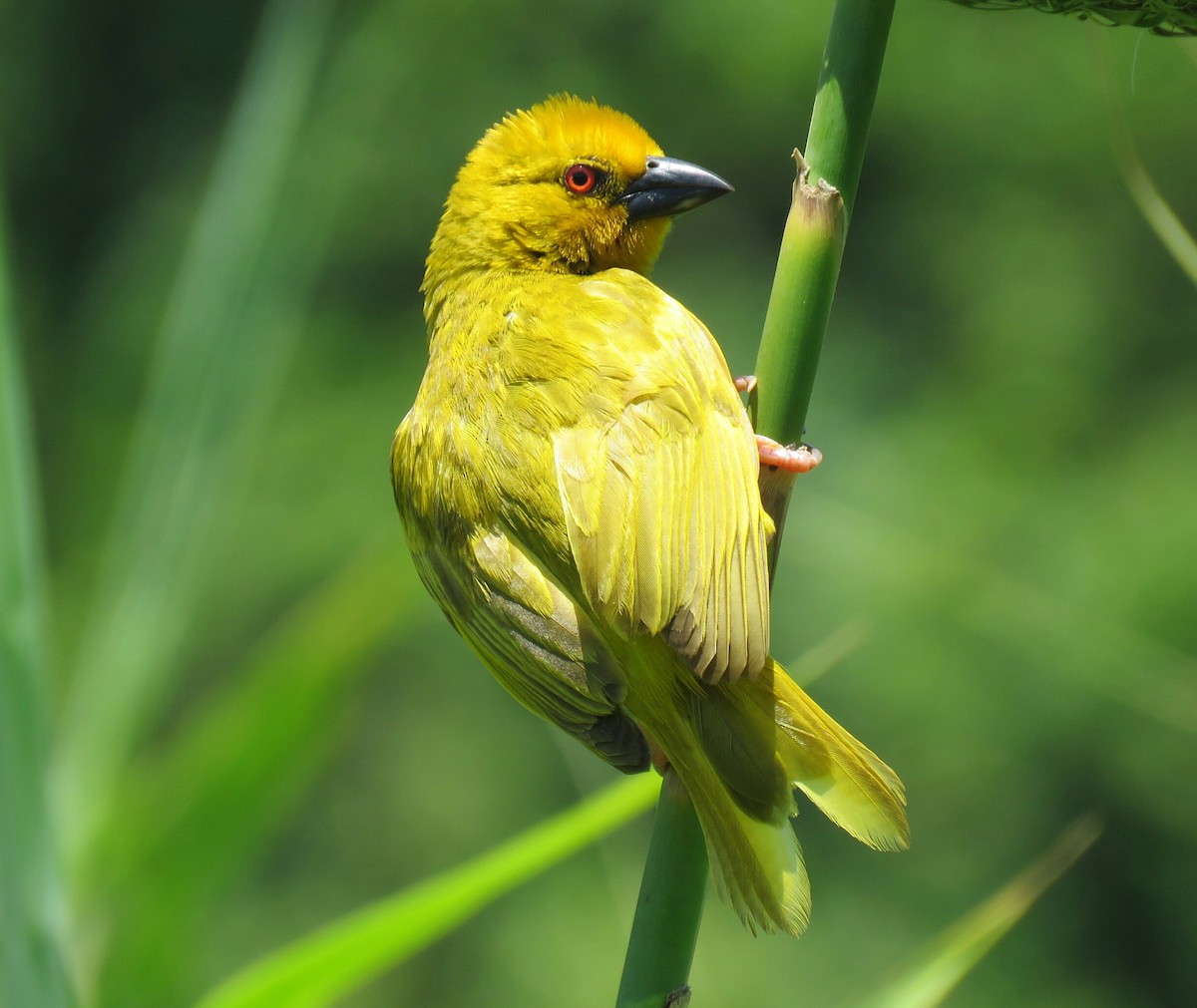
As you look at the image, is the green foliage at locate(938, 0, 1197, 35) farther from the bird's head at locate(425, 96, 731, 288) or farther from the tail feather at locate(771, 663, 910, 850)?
the bird's head at locate(425, 96, 731, 288)

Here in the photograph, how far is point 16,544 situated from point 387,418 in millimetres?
5698

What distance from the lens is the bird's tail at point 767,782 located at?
1.40 metres

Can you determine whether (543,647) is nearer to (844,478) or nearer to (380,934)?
(380,934)

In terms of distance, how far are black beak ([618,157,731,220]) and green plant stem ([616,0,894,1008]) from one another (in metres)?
0.87

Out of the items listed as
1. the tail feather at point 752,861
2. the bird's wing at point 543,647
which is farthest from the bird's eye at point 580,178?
the tail feather at point 752,861

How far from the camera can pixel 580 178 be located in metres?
2.08

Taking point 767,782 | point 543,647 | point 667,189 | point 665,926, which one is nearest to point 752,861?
point 767,782

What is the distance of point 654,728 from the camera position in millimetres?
1534

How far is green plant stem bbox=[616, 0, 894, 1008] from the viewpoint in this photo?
1.10 meters

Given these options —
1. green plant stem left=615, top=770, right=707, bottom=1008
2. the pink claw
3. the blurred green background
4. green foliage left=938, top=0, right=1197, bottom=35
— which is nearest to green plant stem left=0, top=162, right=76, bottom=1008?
green plant stem left=615, top=770, right=707, bottom=1008

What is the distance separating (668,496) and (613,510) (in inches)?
2.5

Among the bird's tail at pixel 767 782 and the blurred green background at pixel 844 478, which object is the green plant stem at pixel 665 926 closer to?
the bird's tail at pixel 767 782

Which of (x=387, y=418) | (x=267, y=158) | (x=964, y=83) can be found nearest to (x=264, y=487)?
(x=387, y=418)

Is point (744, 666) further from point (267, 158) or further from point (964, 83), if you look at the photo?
point (964, 83)
